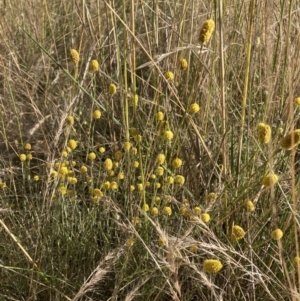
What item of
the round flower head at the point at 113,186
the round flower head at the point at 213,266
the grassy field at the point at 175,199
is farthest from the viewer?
the round flower head at the point at 113,186

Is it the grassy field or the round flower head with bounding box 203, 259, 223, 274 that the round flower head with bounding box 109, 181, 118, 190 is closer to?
the grassy field

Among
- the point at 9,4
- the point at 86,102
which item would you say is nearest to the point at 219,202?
the point at 86,102

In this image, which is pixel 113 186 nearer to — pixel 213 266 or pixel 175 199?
pixel 175 199

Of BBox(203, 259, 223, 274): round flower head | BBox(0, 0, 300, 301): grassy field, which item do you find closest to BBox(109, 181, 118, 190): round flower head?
BBox(0, 0, 300, 301): grassy field

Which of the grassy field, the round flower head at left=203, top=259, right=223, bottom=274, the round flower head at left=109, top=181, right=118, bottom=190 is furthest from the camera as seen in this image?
the round flower head at left=109, top=181, right=118, bottom=190

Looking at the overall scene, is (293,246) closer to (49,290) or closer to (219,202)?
(219,202)

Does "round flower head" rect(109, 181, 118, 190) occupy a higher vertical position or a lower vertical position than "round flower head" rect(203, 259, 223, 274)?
lower

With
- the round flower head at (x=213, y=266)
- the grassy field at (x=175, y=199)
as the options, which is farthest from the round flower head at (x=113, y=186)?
the round flower head at (x=213, y=266)

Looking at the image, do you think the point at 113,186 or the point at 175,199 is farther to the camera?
the point at 113,186

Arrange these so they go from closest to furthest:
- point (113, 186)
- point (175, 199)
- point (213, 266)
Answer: point (213, 266)
point (175, 199)
point (113, 186)

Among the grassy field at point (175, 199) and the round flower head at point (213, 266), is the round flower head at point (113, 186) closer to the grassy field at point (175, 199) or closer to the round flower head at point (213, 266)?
the grassy field at point (175, 199)

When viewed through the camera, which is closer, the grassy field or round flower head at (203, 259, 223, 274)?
round flower head at (203, 259, 223, 274)

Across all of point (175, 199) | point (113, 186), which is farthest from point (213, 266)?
point (113, 186)

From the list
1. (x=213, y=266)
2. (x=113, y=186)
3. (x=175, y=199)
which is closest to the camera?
(x=213, y=266)
